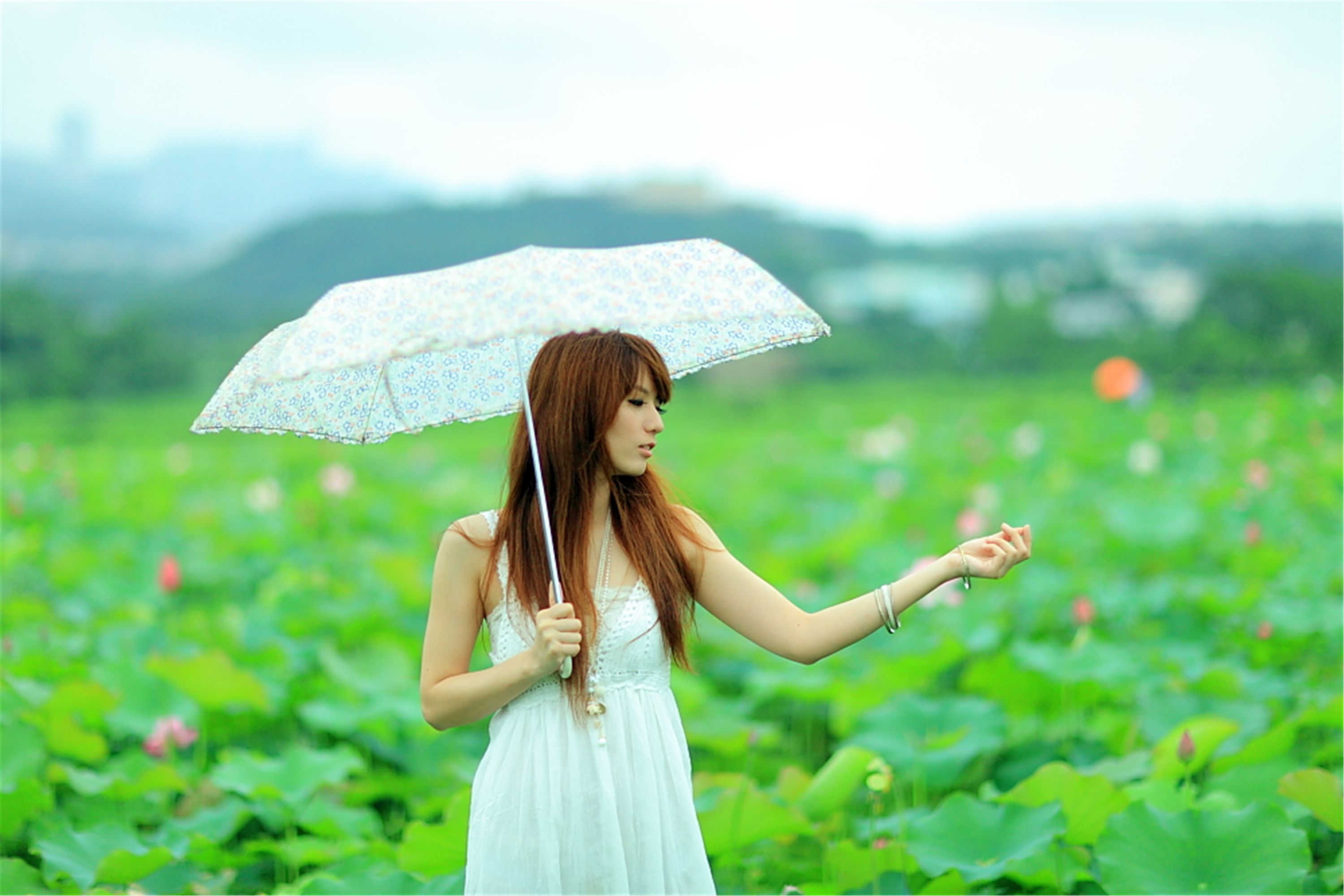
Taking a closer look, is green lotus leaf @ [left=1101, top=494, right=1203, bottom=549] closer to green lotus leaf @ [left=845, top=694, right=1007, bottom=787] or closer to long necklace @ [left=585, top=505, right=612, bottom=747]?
green lotus leaf @ [left=845, top=694, right=1007, bottom=787]

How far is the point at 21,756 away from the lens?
9.62 feet

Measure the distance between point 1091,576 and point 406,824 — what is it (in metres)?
3.15

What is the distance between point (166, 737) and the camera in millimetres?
3160

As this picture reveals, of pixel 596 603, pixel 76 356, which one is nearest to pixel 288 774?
pixel 596 603

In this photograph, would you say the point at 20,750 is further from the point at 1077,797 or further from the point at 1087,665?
the point at 1087,665

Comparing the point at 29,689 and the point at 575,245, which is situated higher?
the point at 575,245

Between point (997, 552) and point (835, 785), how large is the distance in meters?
1.18

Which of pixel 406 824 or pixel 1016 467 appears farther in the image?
pixel 1016 467

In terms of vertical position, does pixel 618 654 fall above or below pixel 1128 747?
above

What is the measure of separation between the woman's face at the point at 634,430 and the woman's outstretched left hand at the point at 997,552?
431mm

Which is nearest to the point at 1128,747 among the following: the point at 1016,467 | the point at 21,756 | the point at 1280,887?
the point at 1280,887

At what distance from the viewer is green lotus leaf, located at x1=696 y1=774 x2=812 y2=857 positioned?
2.43 m

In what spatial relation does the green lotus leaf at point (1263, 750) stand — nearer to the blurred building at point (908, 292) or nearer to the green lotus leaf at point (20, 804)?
the green lotus leaf at point (20, 804)

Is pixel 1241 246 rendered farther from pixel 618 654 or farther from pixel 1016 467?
pixel 618 654
